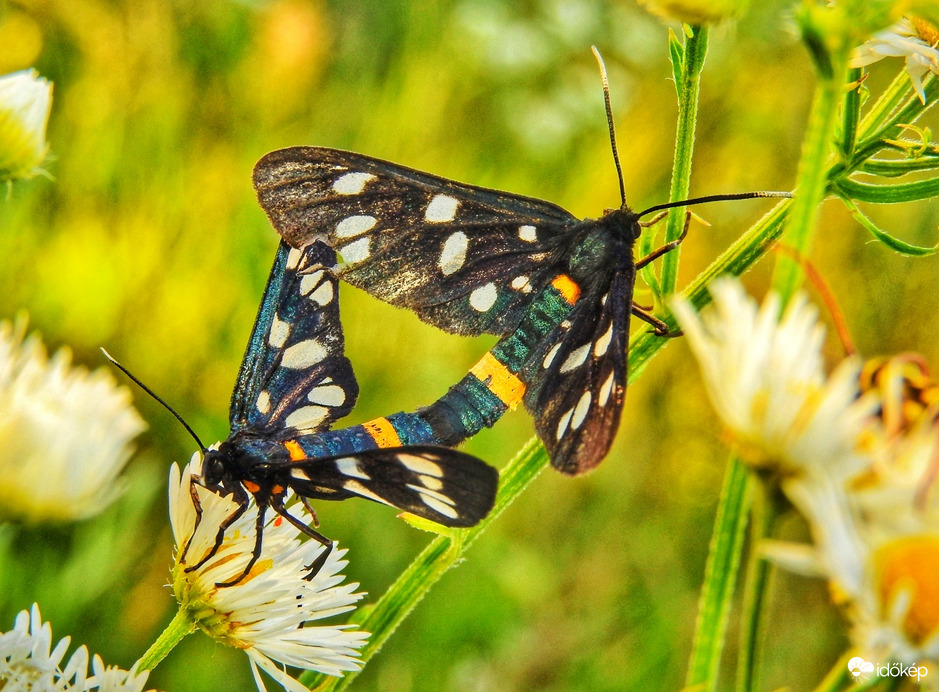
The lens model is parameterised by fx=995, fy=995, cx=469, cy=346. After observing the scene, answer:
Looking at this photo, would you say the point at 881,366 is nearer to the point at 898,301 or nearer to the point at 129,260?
the point at 129,260

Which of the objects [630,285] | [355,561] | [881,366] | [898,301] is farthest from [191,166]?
[881,366]

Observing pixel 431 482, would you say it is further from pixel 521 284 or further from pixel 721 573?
pixel 521 284

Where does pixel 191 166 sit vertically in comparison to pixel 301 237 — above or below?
above

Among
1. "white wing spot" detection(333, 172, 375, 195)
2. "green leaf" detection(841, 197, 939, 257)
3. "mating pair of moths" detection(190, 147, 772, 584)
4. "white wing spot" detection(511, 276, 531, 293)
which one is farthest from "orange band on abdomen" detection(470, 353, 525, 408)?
"green leaf" detection(841, 197, 939, 257)

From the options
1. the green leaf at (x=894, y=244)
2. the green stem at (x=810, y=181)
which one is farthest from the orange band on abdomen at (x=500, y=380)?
the green stem at (x=810, y=181)

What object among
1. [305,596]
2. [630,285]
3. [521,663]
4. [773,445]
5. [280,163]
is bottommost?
[521,663]

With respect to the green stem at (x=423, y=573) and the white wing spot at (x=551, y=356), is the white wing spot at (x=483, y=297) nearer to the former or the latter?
the white wing spot at (x=551, y=356)

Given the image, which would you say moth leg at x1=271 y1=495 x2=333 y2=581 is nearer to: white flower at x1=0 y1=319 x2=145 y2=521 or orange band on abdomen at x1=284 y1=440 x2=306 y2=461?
orange band on abdomen at x1=284 y1=440 x2=306 y2=461
